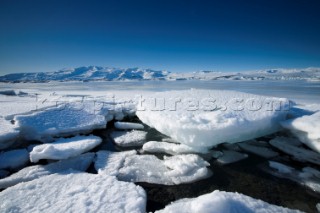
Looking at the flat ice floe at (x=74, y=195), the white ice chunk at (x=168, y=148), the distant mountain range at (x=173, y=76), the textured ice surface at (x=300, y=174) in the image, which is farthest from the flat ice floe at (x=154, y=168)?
the distant mountain range at (x=173, y=76)

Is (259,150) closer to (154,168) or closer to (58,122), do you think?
(154,168)

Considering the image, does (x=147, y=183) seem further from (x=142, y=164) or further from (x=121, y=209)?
(x=121, y=209)

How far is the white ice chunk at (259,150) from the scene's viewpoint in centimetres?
356

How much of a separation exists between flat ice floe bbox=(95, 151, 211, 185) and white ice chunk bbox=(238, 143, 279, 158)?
1.14 m

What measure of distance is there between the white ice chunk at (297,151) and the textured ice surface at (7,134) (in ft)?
15.9

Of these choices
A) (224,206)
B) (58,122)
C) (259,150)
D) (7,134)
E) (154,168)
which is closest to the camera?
(224,206)

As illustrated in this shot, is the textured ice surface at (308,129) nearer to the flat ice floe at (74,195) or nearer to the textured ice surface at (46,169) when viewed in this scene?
the flat ice floe at (74,195)

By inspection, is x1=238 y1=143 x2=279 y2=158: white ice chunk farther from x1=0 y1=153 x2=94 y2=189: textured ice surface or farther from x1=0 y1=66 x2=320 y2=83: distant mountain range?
x1=0 y1=66 x2=320 y2=83: distant mountain range

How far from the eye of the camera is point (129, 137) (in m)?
4.51

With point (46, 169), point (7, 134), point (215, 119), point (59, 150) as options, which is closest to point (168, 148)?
point (215, 119)

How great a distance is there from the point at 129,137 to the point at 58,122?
1.59m

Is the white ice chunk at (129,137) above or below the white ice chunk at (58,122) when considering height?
below

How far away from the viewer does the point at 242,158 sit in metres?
3.46

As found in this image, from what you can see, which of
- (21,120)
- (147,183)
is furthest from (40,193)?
(21,120)
